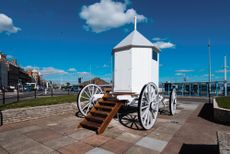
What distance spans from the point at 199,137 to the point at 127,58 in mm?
4407

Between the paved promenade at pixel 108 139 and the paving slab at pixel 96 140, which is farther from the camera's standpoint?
the paving slab at pixel 96 140

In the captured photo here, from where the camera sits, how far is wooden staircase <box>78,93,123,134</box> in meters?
5.73

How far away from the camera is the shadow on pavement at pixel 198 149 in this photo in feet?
13.5

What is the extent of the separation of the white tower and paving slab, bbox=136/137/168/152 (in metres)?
2.95

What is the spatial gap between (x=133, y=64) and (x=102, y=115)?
2815 millimetres

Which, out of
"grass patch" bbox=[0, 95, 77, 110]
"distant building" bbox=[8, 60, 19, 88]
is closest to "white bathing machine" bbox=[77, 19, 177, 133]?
"grass patch" bbox=[0, 95, 77, 110]

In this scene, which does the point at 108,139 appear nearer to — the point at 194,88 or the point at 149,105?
the point at 149,105

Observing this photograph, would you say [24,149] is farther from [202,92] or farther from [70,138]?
[202,92]

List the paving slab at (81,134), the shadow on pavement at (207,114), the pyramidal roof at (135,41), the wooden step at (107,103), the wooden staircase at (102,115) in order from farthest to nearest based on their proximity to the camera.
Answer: the shadow on pavement at (207,114) → the pyramidal roof at (135,41) → the wooden step at (107,103) → the wooden staircase at (102,115) → the paving slab at (81,134)

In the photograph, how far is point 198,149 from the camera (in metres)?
4.29

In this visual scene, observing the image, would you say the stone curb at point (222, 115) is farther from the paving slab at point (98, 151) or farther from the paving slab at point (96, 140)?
the paving slab at point (98, 151)

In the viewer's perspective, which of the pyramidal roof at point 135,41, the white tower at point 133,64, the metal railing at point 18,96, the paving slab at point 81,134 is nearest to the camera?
the paving slab at point 81,134

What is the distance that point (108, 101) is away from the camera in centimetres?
695

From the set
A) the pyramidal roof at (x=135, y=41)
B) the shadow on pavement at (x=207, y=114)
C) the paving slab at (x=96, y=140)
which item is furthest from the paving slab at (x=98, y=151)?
the shadow on pavement at (x=207, y=114)
